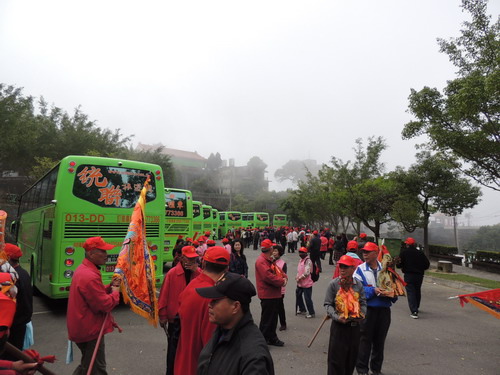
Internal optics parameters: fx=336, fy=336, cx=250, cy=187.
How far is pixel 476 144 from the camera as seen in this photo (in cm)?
993

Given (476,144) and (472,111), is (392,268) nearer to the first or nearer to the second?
(472,111)

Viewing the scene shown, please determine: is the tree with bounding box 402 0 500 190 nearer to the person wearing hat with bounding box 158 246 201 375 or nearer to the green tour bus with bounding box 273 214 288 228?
the person wearing hat with bounding box 158 246 201 375

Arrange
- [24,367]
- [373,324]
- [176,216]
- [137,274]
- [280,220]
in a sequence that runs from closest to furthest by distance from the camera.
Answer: [24,367] < [137,274] < [373,324] < [176,216] < [280,220]

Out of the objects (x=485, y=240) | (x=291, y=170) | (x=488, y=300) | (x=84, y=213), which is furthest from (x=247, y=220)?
(x=291, y=170)

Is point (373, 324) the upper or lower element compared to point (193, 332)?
lower

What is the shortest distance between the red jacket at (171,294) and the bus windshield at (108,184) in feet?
14.0

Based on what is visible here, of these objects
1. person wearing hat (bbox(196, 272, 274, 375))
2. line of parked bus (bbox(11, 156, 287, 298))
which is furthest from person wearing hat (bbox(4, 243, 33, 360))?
line of parked bus (bbox(11, 156, 287, 298))

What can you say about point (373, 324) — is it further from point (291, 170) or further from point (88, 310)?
point (291, 170)

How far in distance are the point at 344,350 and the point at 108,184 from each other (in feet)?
20.4

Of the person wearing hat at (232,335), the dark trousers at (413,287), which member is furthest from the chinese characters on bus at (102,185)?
the dark trousers at (413,287)

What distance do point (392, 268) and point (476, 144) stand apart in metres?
6.81

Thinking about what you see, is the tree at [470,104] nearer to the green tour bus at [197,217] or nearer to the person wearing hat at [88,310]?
the person wearing hat at [88,310]

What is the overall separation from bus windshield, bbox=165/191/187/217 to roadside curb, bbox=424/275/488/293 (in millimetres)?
10513

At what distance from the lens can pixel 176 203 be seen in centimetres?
1532
